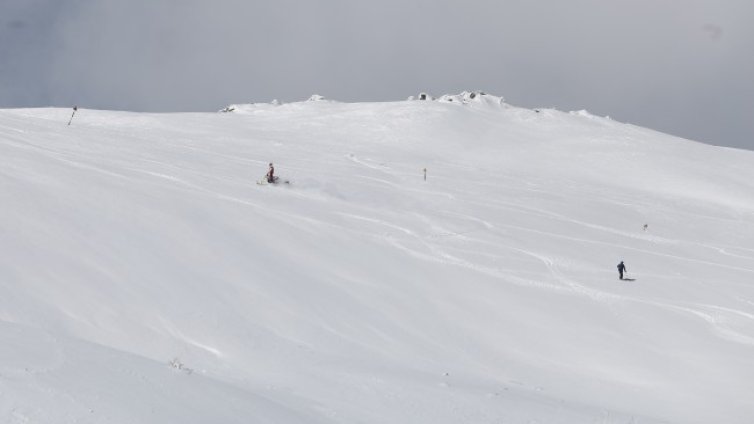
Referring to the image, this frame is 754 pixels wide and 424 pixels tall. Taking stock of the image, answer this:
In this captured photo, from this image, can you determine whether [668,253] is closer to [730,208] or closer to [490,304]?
[490,304]

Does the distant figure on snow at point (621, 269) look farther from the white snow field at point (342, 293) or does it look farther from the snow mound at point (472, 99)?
the snow mound at point (472, 99)

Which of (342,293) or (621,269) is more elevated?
(621,269)

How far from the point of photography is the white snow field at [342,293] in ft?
42.4

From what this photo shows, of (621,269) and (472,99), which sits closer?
(621,269)

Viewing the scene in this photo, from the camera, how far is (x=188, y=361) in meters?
15.9

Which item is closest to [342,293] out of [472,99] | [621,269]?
[621,269]

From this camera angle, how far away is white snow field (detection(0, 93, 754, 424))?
12922 millimetres

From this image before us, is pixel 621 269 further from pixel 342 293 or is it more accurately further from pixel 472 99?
pixel 472 99

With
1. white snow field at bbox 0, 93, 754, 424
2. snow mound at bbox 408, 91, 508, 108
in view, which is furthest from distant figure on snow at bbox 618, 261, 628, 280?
snow mound at bbox 408, 91, 508, 108

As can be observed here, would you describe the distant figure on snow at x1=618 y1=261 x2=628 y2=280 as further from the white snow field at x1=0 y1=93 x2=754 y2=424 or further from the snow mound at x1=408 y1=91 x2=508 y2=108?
the snow mound at x1=408 y1=91 x2=508 y2=108

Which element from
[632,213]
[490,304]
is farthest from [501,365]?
[632,213]

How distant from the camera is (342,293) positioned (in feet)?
75.9

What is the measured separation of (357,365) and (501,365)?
484 cm

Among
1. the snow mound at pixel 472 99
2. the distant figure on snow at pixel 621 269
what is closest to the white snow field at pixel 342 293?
the distant figure on snow at pixel 621 269
